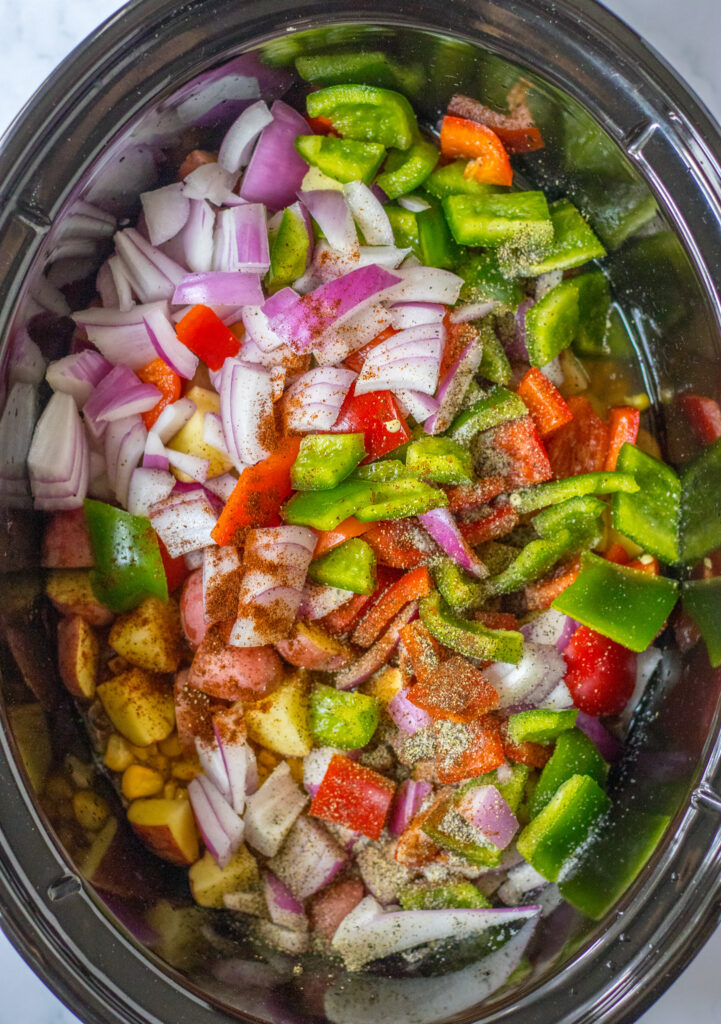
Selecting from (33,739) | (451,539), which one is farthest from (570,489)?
(33,739)

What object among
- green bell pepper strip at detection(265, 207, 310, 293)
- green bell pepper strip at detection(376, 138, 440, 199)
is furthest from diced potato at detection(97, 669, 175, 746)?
green bell pepper strip at detection(376, 138, 440, 199)

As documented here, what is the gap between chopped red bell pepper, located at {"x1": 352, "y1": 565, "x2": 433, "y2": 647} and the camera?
156 cm

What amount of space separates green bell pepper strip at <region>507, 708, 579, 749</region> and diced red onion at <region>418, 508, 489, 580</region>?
0.88 feet

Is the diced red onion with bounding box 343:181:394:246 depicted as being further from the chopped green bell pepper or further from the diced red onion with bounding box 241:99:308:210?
the chopped green bell pepper

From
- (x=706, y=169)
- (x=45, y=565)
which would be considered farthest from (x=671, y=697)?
(x=45, y=565)

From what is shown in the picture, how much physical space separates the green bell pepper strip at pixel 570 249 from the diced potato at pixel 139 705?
41.7 inches

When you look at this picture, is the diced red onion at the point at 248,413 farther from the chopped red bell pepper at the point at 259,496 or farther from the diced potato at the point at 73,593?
the diced potato at the point at 73,593

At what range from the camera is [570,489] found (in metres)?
1.59

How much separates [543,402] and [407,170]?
506 mm

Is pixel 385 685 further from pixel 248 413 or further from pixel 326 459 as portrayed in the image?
pixel 248 413

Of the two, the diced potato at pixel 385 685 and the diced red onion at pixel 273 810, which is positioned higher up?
the diced potato at pixel 385 685

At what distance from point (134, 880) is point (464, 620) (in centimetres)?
77

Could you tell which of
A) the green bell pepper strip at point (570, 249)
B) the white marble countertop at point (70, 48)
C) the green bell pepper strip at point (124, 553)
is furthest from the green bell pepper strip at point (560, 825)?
the green bell pepper strip at point (570, 249)

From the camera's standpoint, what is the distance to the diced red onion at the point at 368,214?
5.15 feet
